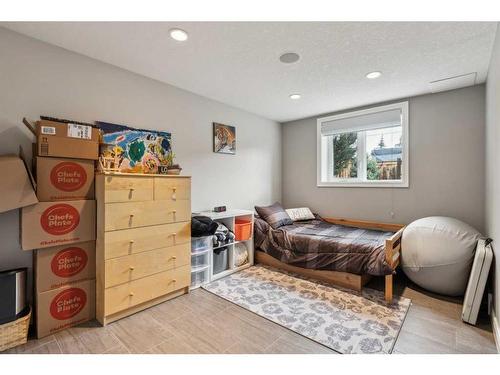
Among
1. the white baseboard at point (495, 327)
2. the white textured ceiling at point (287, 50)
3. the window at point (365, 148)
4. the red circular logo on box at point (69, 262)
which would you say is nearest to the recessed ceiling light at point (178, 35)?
the white textured ceiling at point (287, 50)

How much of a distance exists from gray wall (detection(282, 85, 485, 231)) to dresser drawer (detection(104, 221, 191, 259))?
256 centimetres

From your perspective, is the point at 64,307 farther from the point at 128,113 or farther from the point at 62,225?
the point at 128,113

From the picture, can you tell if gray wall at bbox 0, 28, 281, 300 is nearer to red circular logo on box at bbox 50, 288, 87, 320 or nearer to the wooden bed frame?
red circular logo on box at bbox 50, 288, 87, 320

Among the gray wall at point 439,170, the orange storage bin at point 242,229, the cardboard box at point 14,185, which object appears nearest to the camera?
the cardboard box at point 14,185

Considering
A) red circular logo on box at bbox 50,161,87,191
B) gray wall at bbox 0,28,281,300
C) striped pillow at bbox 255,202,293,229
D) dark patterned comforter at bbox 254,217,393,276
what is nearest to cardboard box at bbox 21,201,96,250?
red circular logo on box at bbox 50,161,87,191

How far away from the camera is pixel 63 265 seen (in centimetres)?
186

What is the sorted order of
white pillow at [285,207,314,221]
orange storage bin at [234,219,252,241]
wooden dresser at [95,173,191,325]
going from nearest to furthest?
wooden dresser at [95,173,191,325]
orange storage bin at [234,219,252,241]
white pillow at [285,207,314,221]

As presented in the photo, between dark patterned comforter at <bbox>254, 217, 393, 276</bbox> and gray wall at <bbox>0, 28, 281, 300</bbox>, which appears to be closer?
gray wall at <bbox>0, 28, 281, 300</bbox>

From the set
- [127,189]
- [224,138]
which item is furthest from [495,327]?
[224,138]

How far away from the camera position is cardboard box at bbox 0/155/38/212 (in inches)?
61.9

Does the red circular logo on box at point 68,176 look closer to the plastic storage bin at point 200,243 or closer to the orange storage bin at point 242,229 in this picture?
the plastic storage bin at point 200,243

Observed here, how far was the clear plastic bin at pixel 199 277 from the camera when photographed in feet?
8.59

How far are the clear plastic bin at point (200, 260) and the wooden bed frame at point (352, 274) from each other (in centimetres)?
87
